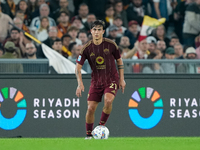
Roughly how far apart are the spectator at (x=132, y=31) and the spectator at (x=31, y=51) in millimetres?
2787

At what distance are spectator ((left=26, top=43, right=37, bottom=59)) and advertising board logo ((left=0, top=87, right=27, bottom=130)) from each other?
0.94 metres

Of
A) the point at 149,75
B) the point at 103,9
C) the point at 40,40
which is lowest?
the point at 149,75

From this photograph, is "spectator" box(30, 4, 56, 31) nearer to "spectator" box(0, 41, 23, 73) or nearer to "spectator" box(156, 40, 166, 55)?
"spectator" box(0, 41, 23, 73)

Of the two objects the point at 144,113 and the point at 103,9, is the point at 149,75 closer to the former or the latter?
the point at 144,113

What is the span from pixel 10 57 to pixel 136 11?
4468mm

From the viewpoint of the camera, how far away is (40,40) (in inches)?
504

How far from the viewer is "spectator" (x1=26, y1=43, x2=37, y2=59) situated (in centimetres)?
1158

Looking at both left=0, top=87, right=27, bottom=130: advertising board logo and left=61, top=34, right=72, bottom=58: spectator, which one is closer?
left=0, top=87, right=27, bottom=130: advertising board logo

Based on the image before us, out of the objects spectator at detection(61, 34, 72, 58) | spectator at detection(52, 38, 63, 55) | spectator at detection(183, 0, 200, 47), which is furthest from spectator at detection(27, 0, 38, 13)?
spectator at detection(183, 0, 200, 47)

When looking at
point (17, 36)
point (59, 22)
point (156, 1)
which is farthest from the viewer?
point (156, 1)

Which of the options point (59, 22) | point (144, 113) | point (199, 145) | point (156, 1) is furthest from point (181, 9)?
point (199, 145)

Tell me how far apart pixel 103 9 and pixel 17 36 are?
287 cm

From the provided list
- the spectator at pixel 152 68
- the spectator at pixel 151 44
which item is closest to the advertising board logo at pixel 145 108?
the spectator at pixel 152 68

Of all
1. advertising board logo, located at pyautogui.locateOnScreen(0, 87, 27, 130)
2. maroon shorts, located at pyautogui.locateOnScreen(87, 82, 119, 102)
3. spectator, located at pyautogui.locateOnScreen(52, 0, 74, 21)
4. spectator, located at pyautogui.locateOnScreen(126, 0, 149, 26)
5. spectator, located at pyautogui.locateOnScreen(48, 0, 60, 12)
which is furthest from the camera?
spectator, located at pyautogui.locateOnScreen(126, 0, 149, 26)
